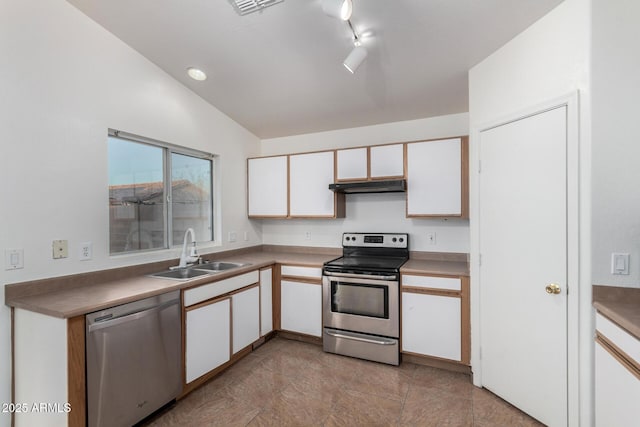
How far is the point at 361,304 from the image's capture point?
2824 mm

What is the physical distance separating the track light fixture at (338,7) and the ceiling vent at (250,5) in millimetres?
360

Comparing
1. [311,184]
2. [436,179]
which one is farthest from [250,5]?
[436,179]

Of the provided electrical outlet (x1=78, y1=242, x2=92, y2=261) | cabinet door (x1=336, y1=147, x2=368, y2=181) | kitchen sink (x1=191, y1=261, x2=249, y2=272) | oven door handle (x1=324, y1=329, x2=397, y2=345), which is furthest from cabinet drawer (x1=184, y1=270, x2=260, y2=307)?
cabinet door (x1=336, y1=147, x2=368, y2=181)

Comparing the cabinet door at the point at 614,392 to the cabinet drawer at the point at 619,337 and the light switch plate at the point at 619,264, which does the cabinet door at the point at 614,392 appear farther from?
the light switch plate at the point at 619,264

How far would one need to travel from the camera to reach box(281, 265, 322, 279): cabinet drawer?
3069 millimetres

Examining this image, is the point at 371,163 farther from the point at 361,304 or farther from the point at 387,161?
the point at 361,304

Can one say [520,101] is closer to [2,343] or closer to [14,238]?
[14,238]

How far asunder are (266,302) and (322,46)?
243 cm

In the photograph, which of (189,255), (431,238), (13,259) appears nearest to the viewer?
(13,259)

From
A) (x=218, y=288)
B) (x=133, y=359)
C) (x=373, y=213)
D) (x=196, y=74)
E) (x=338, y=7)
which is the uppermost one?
(x=196, y=74)

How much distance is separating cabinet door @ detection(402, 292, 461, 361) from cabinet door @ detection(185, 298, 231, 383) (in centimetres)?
157

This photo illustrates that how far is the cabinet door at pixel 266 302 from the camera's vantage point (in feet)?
10.1

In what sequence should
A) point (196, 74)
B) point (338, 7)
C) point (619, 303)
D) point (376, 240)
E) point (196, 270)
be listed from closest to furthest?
point (619, 303)
point (338, 7)
point (196, 74)
point (196, 270)
point (376, 240)

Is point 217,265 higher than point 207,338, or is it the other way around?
point 217,265
